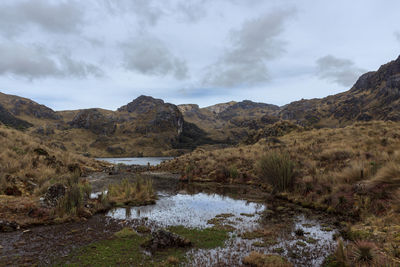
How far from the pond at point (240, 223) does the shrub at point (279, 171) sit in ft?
10.8

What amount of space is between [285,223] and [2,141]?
2681 centimetres

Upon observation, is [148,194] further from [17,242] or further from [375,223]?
[375,223]

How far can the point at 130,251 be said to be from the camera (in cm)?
812

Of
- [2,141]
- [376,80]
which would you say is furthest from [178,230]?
[376,80]

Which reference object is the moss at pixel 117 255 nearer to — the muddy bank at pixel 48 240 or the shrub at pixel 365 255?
the muddy bank at pixel 48 240

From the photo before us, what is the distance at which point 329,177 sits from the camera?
16.6 m

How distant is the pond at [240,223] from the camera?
7969 mm

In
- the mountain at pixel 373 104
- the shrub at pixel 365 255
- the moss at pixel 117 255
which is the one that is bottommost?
the moss at pixel 117 255

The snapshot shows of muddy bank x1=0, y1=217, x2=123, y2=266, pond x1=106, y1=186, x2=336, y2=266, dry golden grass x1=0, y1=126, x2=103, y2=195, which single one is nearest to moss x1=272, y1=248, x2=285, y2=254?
pond x1=106, y1=186, x2=336, y2=266

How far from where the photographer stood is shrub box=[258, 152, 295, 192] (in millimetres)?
18531

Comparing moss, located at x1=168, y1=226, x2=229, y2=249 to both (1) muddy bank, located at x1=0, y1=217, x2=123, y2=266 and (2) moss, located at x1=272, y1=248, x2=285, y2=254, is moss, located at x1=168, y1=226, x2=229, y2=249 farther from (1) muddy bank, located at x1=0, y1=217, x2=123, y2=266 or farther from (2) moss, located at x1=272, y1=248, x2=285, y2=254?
(1) muddy bank, located at x1=0, y1=217, x2=123, y2=266

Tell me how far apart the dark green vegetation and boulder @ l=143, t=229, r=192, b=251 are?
232 mm

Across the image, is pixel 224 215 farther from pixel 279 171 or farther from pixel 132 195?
pixel 132 195

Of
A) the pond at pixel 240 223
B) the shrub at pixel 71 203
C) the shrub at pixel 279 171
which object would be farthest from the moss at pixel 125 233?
the shrub at pixel 279 171
